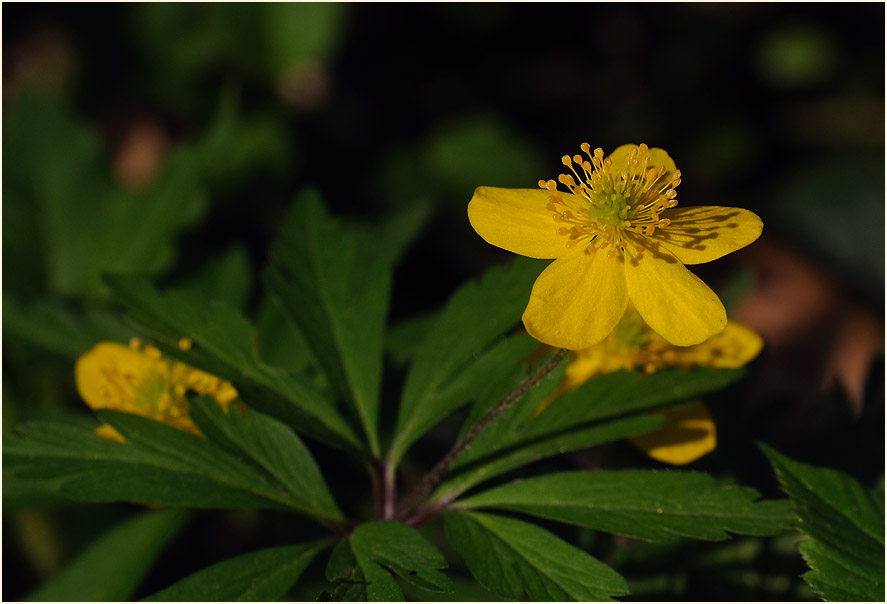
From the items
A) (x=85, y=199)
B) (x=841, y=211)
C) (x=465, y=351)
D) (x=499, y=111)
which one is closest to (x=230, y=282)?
(x=85, y=199)

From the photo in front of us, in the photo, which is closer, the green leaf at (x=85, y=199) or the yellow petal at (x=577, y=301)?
the yellow petal at (x=577, y=301)

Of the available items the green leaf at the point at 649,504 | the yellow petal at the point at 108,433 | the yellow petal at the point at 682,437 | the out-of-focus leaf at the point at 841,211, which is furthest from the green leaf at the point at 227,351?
the out-of-focus leaf at the point at 841,211

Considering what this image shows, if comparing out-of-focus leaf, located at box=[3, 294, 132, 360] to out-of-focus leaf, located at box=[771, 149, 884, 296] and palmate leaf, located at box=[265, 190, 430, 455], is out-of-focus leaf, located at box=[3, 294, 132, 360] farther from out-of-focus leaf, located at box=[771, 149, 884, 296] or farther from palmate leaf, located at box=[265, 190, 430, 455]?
out-of-focus leaf, located at box=[771, 149, 884, 296]

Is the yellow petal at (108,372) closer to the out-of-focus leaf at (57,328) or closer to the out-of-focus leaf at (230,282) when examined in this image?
the out-of-focus leaf at (57,328)

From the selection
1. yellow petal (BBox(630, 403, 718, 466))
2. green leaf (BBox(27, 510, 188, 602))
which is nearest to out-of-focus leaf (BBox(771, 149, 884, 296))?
yellow petal (BBox(630, 403, 718, 466))

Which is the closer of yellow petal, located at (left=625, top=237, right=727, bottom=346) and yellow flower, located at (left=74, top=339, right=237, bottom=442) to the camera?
yellow petal, located at (left=625, top=237, right=727, bottom=346)

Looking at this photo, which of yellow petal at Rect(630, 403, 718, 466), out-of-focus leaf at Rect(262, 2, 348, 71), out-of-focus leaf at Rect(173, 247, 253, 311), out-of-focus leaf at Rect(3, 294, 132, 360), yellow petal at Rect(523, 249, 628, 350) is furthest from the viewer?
out-of-focus leaf at Rect(262, 2, 348, 71)

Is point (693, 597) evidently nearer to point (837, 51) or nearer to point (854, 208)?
point (854, 208)

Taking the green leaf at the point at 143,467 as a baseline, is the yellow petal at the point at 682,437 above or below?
below
